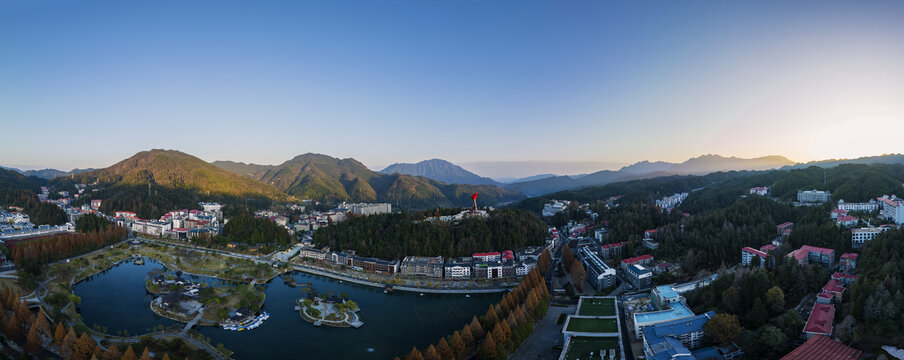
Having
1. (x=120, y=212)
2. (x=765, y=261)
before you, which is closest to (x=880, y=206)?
(x=765, y=261)

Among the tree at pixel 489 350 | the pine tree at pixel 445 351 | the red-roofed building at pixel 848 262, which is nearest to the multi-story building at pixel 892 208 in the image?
the red-roofed building at pixel 848 262

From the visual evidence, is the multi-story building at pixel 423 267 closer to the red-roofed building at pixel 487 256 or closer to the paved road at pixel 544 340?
the red-roofed building at pixel 487 256

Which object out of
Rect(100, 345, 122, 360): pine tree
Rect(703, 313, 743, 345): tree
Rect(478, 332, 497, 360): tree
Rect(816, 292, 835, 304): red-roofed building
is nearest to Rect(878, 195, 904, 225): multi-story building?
A: Rect(816, 292, 835, 304): red-roofed building

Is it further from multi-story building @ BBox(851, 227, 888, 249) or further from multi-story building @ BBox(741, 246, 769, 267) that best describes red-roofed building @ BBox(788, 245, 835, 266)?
multi-story building @ BBox(851, 227, 888, 249)

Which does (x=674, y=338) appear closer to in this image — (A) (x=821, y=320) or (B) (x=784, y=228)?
(A) (x=821, y=320)

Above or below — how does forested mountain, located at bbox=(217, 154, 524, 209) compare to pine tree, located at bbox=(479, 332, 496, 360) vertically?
above

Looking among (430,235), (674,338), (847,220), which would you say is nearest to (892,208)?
(847,220)
